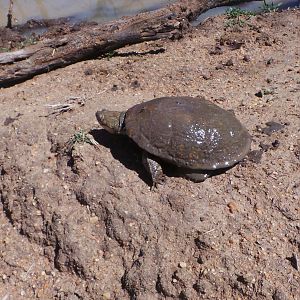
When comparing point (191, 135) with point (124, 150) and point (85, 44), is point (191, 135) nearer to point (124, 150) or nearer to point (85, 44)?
point (124, 150)

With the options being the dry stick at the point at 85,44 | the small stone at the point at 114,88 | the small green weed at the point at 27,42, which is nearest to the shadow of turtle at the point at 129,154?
the small stone at the point at 114,88

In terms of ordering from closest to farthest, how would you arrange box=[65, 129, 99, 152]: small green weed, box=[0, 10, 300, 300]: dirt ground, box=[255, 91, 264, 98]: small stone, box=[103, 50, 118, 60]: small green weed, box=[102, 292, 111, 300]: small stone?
box=[0, 10, 300, 300]: dirt ground, box=[102, 292, 111, 300]: small stone, box=[65, 129, 99, 152]: small green weed, box=[255, 91, 264, 98]: small stone, box=[103, 50, 118, 60]: small green weed

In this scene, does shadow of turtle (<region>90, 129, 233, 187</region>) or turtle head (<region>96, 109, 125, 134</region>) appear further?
turtle head (<region>96, 109, 125, 134</region>)

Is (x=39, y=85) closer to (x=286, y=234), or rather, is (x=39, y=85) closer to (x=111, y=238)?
(x=111, y=238)

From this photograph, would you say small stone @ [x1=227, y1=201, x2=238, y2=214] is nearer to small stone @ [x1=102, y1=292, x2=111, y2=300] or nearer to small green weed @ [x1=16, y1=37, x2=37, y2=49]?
small stone @ [x1=102, y1=292, x2=111, y2=300]

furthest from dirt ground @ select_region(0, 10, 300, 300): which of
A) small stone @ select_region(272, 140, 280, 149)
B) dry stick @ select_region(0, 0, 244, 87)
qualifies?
dry stick @ select_region(0, 0, 244, 87)

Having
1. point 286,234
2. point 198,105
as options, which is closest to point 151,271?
point 286,234
